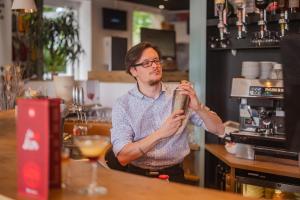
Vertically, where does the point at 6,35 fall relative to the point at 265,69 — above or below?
above

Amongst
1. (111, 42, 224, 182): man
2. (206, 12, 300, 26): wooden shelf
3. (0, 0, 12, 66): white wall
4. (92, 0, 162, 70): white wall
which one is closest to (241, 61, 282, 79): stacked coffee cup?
A: (206, 12, 300, 26): wooden shelf

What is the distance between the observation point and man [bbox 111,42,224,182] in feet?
8.48

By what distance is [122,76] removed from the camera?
216 inches

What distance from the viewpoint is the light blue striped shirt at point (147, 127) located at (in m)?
2.62

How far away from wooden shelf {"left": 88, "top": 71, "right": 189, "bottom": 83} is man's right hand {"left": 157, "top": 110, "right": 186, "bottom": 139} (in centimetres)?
262

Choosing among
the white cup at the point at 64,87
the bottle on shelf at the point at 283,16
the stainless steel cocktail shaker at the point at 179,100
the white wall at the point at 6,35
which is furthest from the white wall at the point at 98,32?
the stainless steel cocktail shaker at the point at 179,100

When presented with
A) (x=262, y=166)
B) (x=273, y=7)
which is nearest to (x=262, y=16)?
(x=273, y=7)

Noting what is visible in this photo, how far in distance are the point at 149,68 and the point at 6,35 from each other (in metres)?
3.53

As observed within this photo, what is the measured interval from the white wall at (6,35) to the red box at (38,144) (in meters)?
4.46

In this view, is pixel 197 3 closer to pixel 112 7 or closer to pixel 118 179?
pixel 118 179

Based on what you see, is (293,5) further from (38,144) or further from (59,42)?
(59,42)

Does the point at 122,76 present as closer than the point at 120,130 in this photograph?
No

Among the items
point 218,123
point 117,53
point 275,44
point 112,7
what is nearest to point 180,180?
point 218,123

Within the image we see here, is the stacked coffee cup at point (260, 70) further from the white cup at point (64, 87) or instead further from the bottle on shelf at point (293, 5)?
the white cup at point (64, 87)
